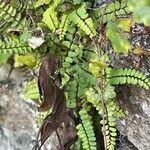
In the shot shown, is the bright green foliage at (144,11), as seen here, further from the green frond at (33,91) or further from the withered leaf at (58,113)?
the green frond at (33,91)

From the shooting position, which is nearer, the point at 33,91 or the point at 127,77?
the point at 127,77

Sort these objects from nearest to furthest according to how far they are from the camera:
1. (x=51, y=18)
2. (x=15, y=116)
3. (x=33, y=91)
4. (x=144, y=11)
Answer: (x=144, y=11) → (x=51, y=18) → (x=33, y=91) → (x=15, y=116)

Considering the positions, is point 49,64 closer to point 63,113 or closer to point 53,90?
point 53,90

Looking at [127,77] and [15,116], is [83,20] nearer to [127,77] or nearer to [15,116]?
[127,77]

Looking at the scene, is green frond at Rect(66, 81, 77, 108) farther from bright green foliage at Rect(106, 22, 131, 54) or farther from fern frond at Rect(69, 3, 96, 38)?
bright green foliage at Rect(106, 22, 131, 54)

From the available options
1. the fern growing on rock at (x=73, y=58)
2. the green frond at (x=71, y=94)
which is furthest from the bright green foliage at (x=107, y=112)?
the green frond at (x=71, y=94)

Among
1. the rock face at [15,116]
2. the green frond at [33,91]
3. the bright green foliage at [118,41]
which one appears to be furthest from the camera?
the rock face at [15,116]

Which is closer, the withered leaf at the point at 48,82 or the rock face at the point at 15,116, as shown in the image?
the withered leaf at the point at 48,82

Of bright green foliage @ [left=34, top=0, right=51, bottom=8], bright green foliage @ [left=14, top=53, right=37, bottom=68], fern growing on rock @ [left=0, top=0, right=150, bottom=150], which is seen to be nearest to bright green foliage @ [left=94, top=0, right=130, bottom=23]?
fern growing on rock @ [left=0, top=0, right=150, bottom=150]

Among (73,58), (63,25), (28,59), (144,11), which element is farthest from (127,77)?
(144,11)
